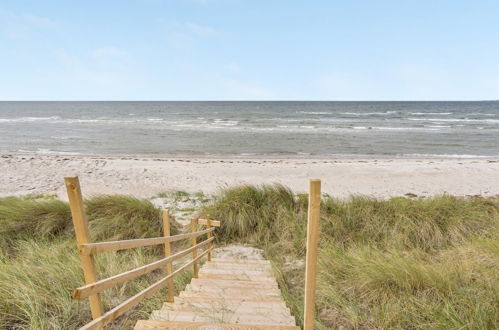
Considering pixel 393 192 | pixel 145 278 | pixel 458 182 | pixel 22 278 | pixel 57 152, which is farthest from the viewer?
pixel 57 152

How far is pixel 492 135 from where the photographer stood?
2703 cm

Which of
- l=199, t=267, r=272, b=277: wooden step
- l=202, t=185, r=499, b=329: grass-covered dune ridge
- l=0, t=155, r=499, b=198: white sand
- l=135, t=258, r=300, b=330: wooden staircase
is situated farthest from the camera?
l=0, t=155, r=499, b=198: white sand

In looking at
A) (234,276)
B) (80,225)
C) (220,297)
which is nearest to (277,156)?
A: (234,276)

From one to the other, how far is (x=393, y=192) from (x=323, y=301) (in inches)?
352

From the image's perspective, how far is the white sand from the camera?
1125 cm

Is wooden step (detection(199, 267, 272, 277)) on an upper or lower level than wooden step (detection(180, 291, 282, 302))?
lower

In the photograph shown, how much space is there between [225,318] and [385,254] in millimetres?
2853

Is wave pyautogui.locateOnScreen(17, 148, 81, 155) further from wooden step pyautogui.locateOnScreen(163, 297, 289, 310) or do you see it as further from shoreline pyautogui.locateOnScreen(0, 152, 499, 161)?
wooden step pyautogui.locateOnScreen(163, 297, 289, 310)

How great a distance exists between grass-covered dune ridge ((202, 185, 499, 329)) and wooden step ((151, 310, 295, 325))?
42cm

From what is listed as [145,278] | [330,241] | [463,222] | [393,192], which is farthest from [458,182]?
[145,278]

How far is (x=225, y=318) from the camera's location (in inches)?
101

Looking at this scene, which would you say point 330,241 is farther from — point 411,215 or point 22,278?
point 22,278

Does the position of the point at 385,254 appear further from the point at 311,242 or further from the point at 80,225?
the point at 80,225

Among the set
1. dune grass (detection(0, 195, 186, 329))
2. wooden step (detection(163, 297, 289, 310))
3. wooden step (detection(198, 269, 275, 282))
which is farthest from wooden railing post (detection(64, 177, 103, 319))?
wooden step (detection(198, 269, 275, 282))
